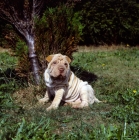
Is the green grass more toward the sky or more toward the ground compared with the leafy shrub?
more toward the ground

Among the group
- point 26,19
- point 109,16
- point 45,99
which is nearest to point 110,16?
point 109,16

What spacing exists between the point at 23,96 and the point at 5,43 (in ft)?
3.44

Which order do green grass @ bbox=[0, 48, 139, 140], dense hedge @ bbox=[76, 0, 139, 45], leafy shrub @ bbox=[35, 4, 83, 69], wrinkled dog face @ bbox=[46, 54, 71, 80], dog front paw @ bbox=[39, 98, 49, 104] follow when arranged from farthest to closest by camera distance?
dense hedge @ bbox=[76, 0, 139, 45] < leafy shrub @ bbox=[35, 4, 83, 69] < dog front paw @ bbox=[39, 98, 49, 104] < wrinkled dog face @ bbox=[46, 54, 71, 80] < green grass @ bbox=[0, 48, 139, 140]

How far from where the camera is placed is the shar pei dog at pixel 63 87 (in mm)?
5515

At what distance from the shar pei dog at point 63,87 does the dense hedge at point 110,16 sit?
8033 millimetres

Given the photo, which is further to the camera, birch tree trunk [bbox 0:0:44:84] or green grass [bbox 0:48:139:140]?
birch tree trunk [bbox 0:0:44:84]

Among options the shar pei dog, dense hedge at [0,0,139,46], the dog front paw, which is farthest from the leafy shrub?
dense hedge at [0,0,139,46]

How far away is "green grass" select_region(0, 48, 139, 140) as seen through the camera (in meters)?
4.08

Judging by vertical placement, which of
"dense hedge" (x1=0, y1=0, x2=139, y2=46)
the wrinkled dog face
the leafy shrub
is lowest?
"dense hedge" (x1=0, y1=0, x2=139, y2=46)

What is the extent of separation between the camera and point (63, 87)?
572 centimetres

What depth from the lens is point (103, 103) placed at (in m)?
5.93

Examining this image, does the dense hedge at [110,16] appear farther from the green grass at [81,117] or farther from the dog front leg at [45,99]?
the dog front leg at [45,99]

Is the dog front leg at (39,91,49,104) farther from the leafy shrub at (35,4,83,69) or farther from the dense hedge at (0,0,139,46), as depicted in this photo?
the dense hedge at (0,0,139,46)

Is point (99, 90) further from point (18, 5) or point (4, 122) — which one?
point (4, 122)
